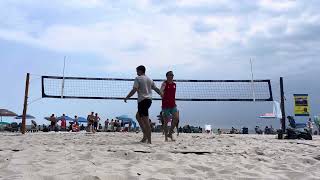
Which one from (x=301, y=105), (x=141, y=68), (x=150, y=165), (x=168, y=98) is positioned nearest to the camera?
(x=150, y=165)

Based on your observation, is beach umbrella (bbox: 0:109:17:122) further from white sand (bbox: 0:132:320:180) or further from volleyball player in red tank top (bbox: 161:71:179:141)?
white sand (bbox: 0:132:320:180)

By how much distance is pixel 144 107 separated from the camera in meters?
6.58

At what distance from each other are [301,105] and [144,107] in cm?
1056

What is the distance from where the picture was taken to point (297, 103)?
15633 millimetres

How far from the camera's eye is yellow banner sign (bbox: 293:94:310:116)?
15.6 meters

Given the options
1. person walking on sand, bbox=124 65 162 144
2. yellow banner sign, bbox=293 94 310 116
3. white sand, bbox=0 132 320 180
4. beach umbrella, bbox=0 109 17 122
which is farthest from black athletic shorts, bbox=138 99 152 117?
beach umbrella, bbox=0 109 17 122

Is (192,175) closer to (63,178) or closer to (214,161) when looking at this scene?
(214,161)

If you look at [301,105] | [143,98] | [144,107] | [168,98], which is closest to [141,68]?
[143,98]

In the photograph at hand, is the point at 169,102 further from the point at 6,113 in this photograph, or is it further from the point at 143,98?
the point at 6,113

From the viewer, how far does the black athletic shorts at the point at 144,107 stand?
6562 millimetres

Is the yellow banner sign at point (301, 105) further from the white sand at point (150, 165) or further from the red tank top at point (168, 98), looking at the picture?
the white sand at point (150, 165)

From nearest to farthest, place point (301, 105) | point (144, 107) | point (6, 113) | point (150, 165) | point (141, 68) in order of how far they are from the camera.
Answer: point (150, 165) < point (144, 107) < point (141, 68) < point (301, 105) < point (6, 113)


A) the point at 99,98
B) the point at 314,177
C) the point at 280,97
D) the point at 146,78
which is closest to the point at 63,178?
the point at 314,177

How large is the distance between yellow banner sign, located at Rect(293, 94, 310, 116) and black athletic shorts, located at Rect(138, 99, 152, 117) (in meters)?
10.3
